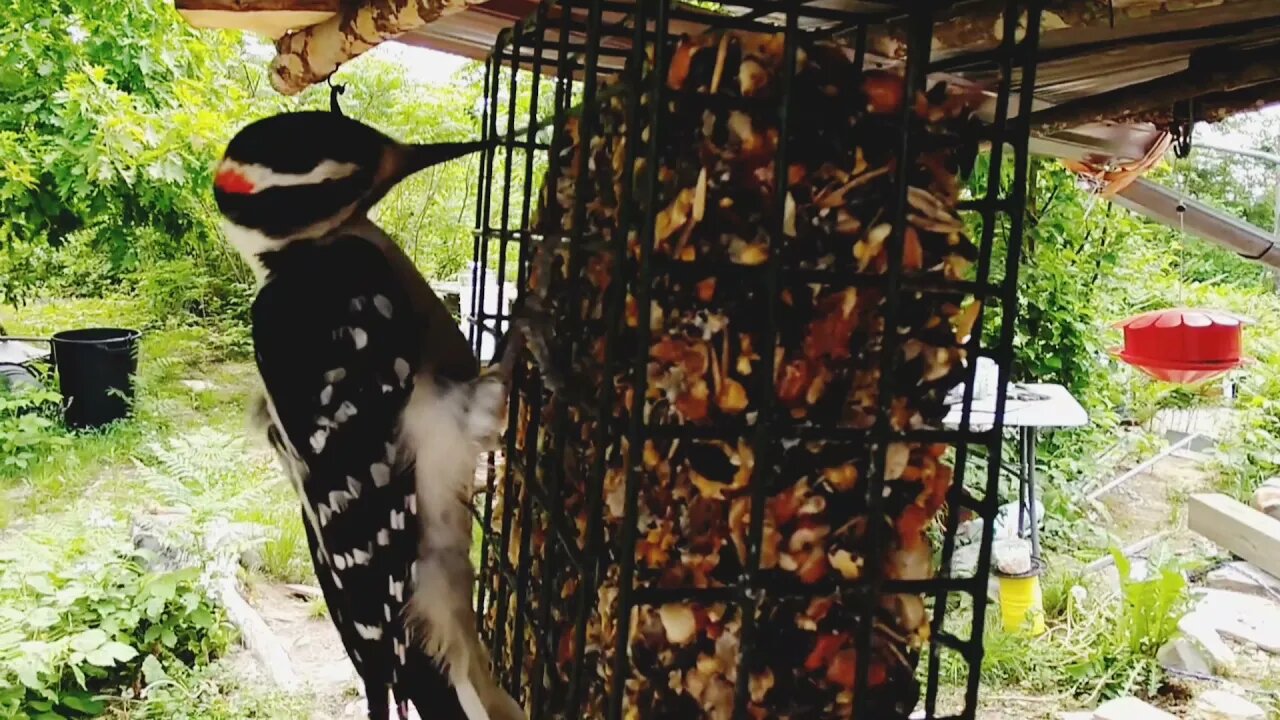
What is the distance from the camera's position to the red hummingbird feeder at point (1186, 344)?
2.81m

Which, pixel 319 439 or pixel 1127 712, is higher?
pixel 319 439

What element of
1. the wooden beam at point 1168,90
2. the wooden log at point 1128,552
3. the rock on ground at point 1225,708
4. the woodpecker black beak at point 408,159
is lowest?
the rock on ground at point 1225,708

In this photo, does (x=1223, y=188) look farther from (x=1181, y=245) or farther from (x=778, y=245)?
(x=778, y=245)

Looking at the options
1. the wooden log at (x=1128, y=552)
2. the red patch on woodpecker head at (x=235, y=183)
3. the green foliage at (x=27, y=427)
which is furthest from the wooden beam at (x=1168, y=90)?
the green foliage at (x=27, y=427)

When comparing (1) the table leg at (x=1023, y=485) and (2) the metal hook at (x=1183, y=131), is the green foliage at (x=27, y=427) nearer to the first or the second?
(1) the table leg at (x=1023, y=485)

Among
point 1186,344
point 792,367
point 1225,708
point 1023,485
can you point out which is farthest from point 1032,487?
point 792,367

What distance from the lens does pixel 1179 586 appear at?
3367 millimetres

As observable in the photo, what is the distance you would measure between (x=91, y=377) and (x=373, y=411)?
4.15 metres

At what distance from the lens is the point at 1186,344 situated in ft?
9.29

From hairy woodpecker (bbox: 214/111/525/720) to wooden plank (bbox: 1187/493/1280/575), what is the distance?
2852 millimetres

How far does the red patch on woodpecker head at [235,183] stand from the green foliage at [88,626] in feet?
6.26

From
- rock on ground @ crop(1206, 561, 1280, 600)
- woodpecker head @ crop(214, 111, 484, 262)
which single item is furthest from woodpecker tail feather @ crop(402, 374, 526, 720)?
rock on ground @ crop(1206, 561, 1280, 600)

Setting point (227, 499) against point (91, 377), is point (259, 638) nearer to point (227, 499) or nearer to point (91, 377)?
point (227, 499)

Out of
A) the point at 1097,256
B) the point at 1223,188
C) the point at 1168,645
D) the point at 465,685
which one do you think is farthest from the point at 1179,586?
the point at 1223,188
